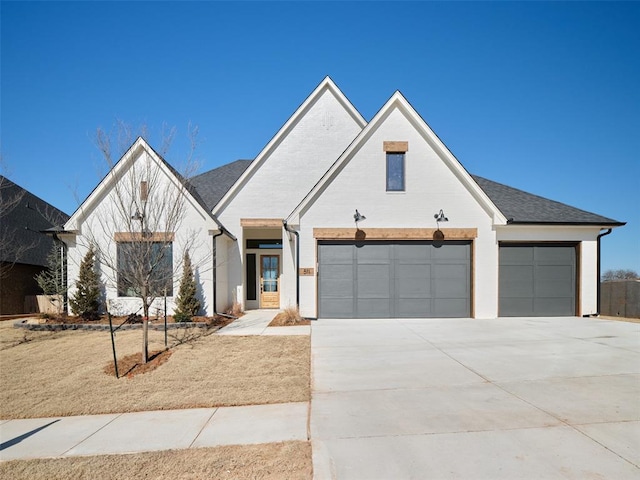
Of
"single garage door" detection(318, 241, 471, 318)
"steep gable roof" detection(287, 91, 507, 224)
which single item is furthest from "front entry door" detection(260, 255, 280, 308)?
"steep gable roof" detection(287, 91, 507, 224)

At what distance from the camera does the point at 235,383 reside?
6.82 metres

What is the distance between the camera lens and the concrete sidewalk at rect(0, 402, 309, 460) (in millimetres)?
4625

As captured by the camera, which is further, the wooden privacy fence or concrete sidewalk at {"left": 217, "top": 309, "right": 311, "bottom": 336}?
the wooden privacy fence

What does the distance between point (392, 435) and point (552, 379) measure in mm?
3707

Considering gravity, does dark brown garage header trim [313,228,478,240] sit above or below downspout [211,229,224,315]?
above

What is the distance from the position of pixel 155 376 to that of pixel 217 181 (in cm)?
1289

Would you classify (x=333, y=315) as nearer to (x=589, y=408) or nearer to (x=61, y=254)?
(x=589, y=408)

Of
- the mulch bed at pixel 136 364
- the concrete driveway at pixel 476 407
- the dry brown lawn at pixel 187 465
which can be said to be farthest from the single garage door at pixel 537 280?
the dry brown lawn at pixel 187 465

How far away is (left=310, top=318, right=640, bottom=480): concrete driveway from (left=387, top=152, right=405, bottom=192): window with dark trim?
571cm

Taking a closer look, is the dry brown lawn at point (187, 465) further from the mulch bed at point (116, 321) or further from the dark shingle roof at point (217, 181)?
the dark shingle roof at point (217, 181)

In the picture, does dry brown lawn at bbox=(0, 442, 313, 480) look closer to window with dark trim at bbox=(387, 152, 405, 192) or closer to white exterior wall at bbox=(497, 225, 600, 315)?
window with dark trim at bbox=(387, 152, 405, 192)

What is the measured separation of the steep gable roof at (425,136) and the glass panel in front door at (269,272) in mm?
4460

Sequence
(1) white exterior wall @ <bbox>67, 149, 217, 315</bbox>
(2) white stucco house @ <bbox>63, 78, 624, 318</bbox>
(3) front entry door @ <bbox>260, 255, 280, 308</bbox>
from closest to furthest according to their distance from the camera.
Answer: (2) white stucco house @ <bbox>63, 78, 624, 318</bbox> → (1) white exterior wall @ <bbox>67, 149, 217, 315</bbox> → (3) front entry door @ <bbox>260, 255, 280, 308</bbox>

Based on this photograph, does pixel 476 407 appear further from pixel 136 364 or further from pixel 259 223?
pixel 259 223
